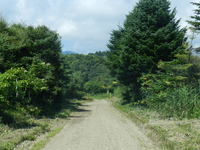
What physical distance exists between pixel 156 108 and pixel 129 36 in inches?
360

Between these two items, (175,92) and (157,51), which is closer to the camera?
(175,92)

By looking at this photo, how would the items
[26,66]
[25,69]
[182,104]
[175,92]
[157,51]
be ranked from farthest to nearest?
[157,51] → [26,66] → [25,69] → [175,92] → [182,104]

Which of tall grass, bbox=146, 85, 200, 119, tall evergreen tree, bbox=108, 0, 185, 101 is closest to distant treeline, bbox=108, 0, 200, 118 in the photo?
tall evergreen tree, bbox=108, 0, 185, 101

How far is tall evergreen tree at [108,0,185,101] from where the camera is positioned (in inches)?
969

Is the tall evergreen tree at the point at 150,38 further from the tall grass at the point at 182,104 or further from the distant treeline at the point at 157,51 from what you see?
the tall grass at the point at 182,104

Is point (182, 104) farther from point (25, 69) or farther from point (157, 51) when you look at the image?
point (25, 69)

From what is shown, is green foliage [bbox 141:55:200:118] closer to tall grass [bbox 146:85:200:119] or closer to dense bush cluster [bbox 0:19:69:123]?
tall grass [bbox 146:85:200:119]

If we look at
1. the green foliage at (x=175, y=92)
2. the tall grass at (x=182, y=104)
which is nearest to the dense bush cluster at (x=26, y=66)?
the green foliage at (x=175, y=92)

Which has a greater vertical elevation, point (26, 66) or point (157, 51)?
point (157, 51)

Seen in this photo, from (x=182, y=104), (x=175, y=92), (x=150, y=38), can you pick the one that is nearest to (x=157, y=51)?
(x=150, y=38)

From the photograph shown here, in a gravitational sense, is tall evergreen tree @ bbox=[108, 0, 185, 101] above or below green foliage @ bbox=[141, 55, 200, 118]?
above

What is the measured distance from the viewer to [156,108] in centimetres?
1912

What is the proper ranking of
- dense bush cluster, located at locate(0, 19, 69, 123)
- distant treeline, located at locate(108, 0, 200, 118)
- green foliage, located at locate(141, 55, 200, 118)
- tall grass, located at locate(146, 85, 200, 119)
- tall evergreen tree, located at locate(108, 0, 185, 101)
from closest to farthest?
1. dense bush cluster, located at locate(0, 19, 69, 123)
2. tall grass, located at locate(146, 85, 200, 119)
3. green foliage, located at locate(141, 55, 200, 118)
4. distant treeline, located at locate(108, 0, 200, 118)
5. tall evergreen tree, located at locate(108, 0, 185, 101)

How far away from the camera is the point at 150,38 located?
Result: 2500 cm
